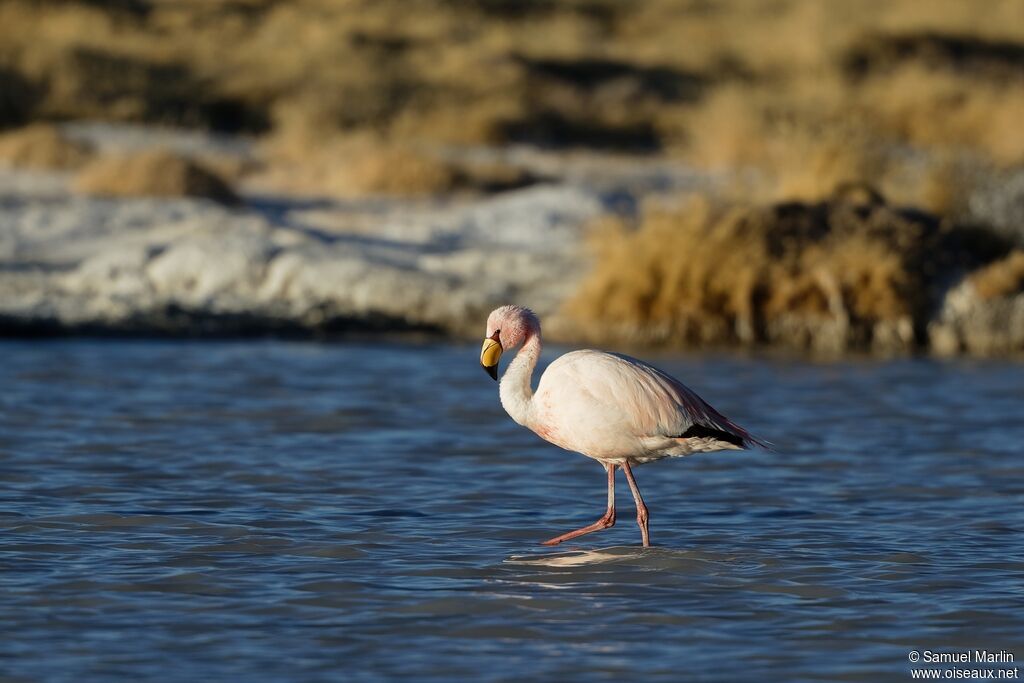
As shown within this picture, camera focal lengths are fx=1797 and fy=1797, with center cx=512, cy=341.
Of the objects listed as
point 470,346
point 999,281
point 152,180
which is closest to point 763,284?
point 999,281

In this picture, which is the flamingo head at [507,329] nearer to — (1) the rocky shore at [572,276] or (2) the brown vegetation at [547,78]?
(1) the rocky shore at [572,276]

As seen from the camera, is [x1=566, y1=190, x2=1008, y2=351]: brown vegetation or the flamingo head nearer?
the flamingo head

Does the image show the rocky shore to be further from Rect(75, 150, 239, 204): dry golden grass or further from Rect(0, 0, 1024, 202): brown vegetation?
Rect(0, 0, 1024, 202): brown vegetation

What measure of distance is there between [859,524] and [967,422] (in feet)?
11.0

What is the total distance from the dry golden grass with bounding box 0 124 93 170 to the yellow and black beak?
1287 centimetres

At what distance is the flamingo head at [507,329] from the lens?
24.5ft

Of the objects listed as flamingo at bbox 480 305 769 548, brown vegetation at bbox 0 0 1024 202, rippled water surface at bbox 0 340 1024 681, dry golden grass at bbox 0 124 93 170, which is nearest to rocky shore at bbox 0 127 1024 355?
rippled water surface at bbox 0 340 1024 681

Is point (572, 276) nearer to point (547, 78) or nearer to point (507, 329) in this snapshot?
point (507, 329)

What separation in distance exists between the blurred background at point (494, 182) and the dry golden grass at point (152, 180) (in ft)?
0.08

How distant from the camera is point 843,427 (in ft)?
35.9

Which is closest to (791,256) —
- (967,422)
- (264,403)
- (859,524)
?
(967,422)

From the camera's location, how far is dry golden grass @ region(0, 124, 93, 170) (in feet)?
63.5

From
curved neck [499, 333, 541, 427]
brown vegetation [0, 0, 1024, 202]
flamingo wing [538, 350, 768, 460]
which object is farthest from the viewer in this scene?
brown vegetation [0, 0, 1024, 202]

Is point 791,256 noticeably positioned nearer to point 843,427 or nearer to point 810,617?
point 843,427
